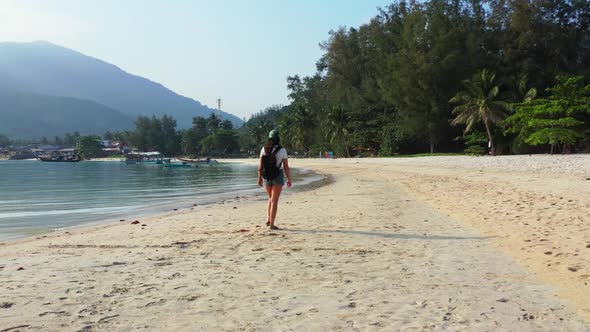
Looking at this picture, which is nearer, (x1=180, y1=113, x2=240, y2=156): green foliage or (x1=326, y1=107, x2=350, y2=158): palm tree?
(x1=326, y1=107, x2=350, y2=158): palm tree

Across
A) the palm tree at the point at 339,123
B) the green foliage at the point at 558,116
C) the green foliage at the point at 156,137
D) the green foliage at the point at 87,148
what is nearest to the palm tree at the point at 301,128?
the palm tree at the point at 339,123

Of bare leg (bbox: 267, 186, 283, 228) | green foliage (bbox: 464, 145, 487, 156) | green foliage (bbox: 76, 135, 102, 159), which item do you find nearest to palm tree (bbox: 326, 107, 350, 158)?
green foliage (bbox: 464, 145, 487, 156)

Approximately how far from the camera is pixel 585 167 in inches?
741

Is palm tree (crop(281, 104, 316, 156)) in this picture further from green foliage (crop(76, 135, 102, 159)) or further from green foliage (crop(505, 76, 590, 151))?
green foliage (crop(76, 135, 102, 159))

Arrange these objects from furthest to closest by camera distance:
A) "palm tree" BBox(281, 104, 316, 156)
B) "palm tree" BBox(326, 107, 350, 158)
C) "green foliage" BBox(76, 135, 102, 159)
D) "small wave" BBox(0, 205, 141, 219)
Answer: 1. "green foliage" BBox(76, 135, 102, 159)
2. "palm tree" BBox(281, 104, 316, 156)
3. "palm tree" BBox(326, 107, 350, 158)
4. "small wave" BBox(0, 205, 141, 219)

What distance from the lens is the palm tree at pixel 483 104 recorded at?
39.9 meters

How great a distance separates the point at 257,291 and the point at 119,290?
152 cm

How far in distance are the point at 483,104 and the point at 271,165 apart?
37047mm

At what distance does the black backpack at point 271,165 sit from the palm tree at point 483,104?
3575cm

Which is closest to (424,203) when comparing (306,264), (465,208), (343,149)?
(465,208)

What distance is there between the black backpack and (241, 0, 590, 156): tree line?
31.8 metres

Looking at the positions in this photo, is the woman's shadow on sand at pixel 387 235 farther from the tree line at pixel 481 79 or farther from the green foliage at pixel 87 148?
the green foliage at pixel 87 148

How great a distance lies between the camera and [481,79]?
135ft

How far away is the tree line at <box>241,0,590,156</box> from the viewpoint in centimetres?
3581
